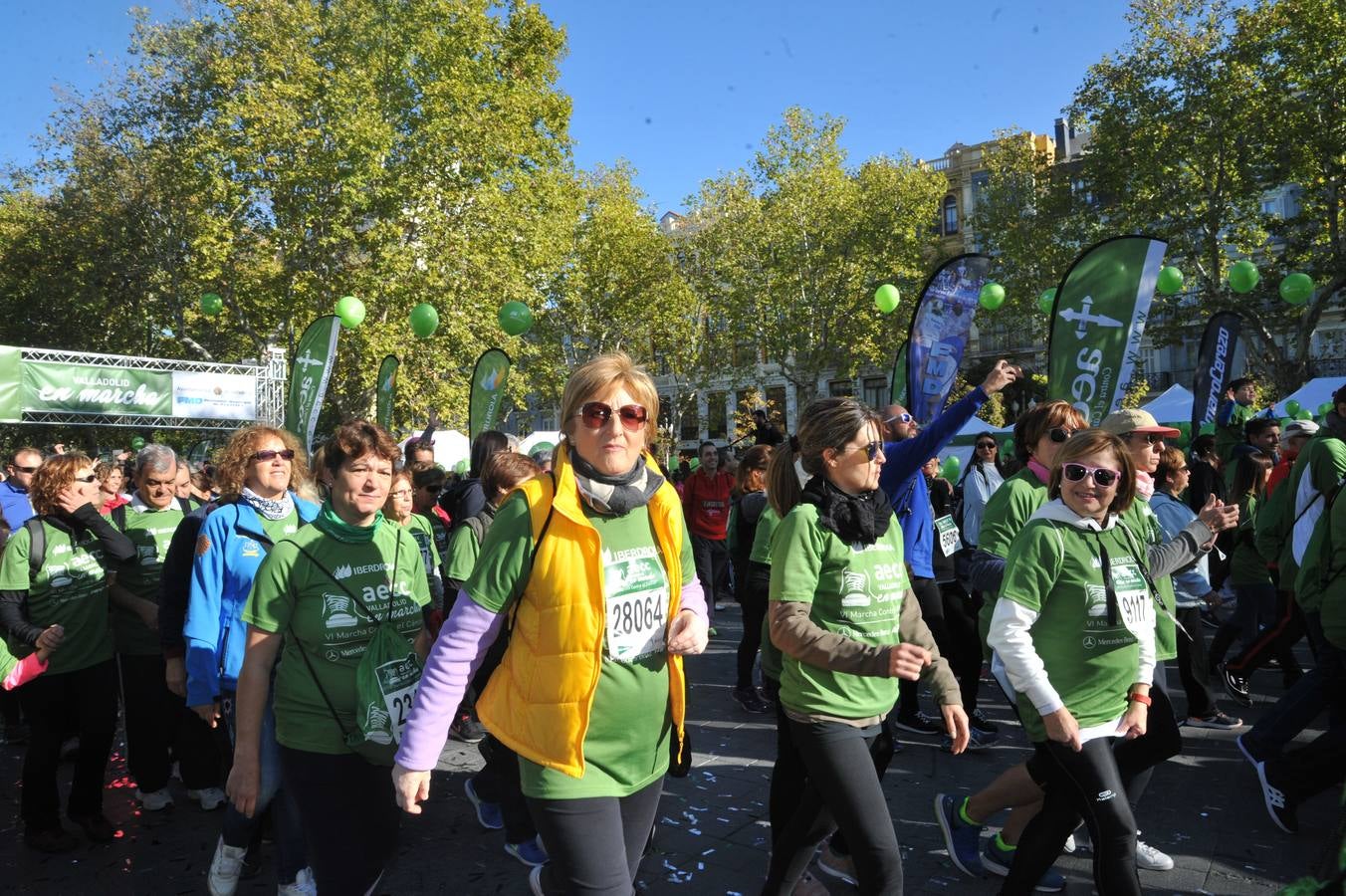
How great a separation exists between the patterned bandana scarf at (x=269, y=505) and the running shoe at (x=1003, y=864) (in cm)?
308

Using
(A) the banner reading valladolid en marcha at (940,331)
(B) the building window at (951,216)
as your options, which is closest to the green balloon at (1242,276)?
(A) the banner reading valladolid en marcha at (940,331)

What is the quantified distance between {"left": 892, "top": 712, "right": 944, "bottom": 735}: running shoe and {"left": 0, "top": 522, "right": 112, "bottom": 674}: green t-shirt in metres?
4.51

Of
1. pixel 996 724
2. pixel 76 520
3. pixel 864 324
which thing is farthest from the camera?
pixel 864 324

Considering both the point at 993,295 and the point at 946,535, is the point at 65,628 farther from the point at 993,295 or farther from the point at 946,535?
the point at 993,295

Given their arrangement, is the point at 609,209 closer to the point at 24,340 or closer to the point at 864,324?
the point at 864,324

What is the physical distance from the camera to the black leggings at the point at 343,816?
2590mm

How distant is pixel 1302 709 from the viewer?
4.39 metres

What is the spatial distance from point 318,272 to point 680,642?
73.2 ft

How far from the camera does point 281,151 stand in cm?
2123

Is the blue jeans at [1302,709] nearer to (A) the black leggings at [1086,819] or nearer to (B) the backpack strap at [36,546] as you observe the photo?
(A) the black leggings at [1086,819]

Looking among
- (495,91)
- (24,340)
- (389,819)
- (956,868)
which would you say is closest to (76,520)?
(389,819)

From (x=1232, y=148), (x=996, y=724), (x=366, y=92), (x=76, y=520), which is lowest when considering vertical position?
(x=996, y=724)

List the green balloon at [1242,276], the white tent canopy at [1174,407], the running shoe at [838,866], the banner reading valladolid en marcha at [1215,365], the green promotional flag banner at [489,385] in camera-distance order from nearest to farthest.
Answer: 1. the running shoe at [838,866]
2. the banner reading valladolid en marcha at [1215,365]
3. the green balloon at [1242,276]
4. the green promotional flag banner at [489,385]
5. the white tent canopy at [1174,407]

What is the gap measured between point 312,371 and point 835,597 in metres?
11.4
